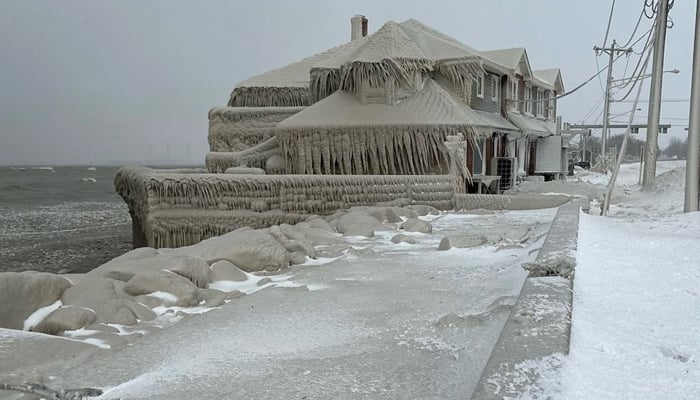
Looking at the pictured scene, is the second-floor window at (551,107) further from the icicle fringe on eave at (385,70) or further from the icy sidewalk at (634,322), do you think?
the icy sidewalk at (634,322)

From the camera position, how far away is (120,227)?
2767 cm

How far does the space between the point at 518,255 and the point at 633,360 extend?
3757 millimetres

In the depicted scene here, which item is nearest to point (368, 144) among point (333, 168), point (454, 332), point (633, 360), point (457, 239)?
point (333, 168)

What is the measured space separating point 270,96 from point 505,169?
38.1 ft

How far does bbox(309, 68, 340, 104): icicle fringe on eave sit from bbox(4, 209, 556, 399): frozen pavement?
632 inches

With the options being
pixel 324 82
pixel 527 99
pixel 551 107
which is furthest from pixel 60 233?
pixel 551 107

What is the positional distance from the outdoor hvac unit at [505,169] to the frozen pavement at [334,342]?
15.9 metres

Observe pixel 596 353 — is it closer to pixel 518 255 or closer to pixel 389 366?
pixel 389 366

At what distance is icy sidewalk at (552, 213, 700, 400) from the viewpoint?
237cm

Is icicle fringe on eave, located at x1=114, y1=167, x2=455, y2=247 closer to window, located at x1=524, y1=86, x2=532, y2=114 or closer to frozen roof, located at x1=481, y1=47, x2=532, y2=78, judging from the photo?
frozen roof, located at x1=481, y1=47, x2=532, y2=78

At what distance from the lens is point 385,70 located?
18.3 m

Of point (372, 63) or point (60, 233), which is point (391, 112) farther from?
Answer: point (60, 233)

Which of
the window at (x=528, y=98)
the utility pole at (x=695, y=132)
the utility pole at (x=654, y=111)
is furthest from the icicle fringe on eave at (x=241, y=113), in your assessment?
the utility pole at (x=695, y=132)

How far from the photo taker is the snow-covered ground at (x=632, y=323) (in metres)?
2.36
